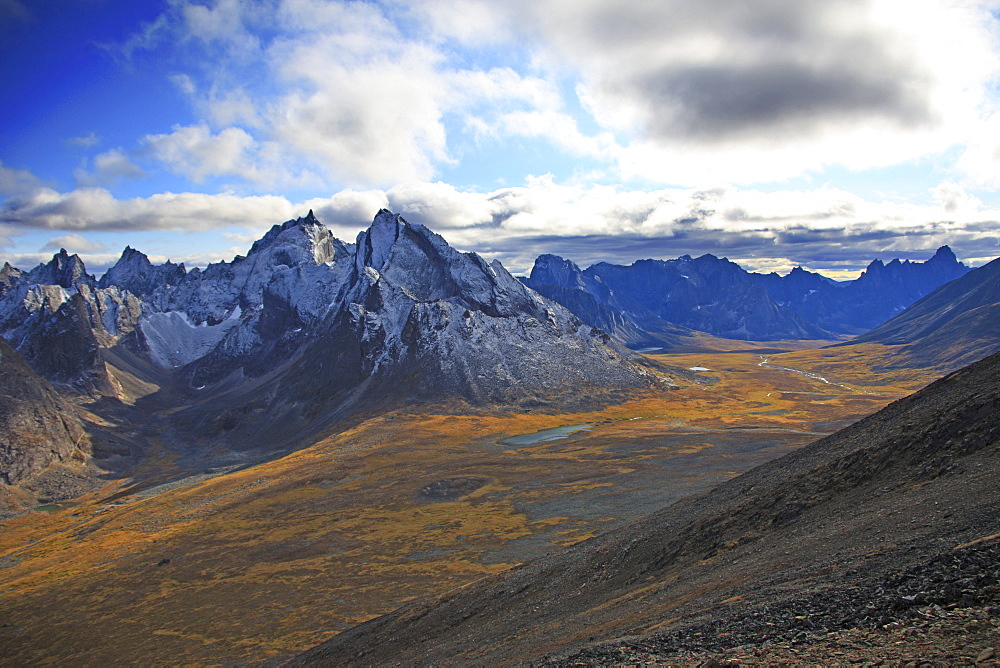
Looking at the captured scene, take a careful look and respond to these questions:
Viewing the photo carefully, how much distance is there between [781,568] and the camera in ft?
79.2

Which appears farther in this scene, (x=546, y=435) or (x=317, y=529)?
(x=546, y=435)

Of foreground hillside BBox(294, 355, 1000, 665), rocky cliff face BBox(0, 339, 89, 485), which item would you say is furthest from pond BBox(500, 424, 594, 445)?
rocky cliff face BBox(0, 339, 89, 485)

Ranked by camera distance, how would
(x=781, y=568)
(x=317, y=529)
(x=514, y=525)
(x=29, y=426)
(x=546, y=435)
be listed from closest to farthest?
(x=781, y=568) < (x=514, y=525) < (x=317, y=529) < (x=546, y=435) < (x=29, y=426)

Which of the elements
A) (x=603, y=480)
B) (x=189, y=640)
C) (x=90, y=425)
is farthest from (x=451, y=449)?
(x=90, y=425)

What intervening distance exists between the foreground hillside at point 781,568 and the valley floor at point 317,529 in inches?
727

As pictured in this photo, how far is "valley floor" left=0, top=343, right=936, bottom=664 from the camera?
5472cm

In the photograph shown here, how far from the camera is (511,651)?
2617 centimetres

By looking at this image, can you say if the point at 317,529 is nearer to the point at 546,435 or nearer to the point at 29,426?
the point at 546,435

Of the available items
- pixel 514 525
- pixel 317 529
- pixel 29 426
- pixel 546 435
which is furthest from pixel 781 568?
pixel 29 426

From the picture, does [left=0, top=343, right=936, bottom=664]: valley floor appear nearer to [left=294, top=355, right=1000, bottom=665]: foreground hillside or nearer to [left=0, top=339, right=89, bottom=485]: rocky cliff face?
[left=294, top=355, right=1000, bottom=665]: foreground hillside

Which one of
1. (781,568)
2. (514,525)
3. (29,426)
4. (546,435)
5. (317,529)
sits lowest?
(546,435)

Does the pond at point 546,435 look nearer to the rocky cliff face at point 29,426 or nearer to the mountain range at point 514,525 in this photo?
the mountain range at point 514,525

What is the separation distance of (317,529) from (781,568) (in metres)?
72.5

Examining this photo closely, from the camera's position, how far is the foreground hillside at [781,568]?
57.8ft
